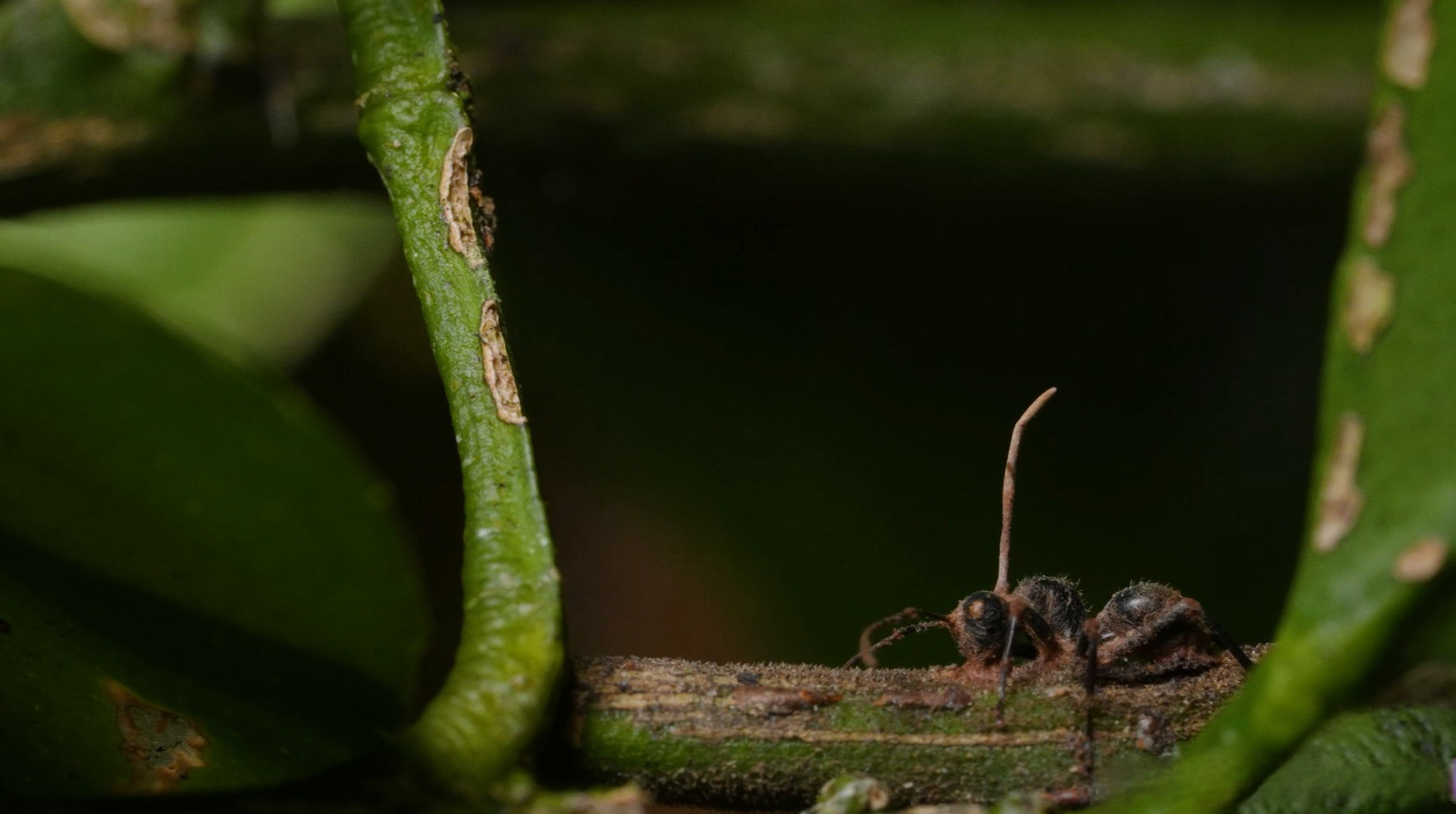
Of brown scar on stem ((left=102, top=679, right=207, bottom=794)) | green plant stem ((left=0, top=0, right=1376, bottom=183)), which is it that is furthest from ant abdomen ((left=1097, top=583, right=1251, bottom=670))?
green plant stem ((left=0, top=0, right=1376, bottom=183))

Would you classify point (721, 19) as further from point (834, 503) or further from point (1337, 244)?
point (1337, 244)

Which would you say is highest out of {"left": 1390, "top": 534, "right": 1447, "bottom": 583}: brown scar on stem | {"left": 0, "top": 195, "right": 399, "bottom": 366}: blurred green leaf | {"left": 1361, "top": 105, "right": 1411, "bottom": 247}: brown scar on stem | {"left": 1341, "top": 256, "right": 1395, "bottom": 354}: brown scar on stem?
{"left": 0, "top": 195, "right": 399, "bottom": 366}: blurred green leaf

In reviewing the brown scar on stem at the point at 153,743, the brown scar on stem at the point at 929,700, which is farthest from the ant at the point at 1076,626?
the brown scar on stem at the point at 153,743

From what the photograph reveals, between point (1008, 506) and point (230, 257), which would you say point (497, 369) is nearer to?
point (1008, 506)

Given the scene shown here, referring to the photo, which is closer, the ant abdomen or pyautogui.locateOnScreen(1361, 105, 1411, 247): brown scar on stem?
pyautogui.locateOnScreen(1361, 105, 1411, 247): brown scar on stem

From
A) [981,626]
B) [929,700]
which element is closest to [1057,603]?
[981,626]

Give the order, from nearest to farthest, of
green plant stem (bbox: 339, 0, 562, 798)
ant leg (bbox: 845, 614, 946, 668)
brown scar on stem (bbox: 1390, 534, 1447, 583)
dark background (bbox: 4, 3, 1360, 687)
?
brown scar on stem (bbox: 1390, 534, 1447, 583) → green plant stem (bbox: 339, 0, 562, 798) → ant leg (bbox: 845, 614, 946, 668) → dark background (bbox: 4, 3, 1360, 687)

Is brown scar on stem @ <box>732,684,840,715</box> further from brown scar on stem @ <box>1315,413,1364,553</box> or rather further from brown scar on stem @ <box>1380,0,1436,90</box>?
brown scar on stem @ <box>1380,0,1436,90</box>
